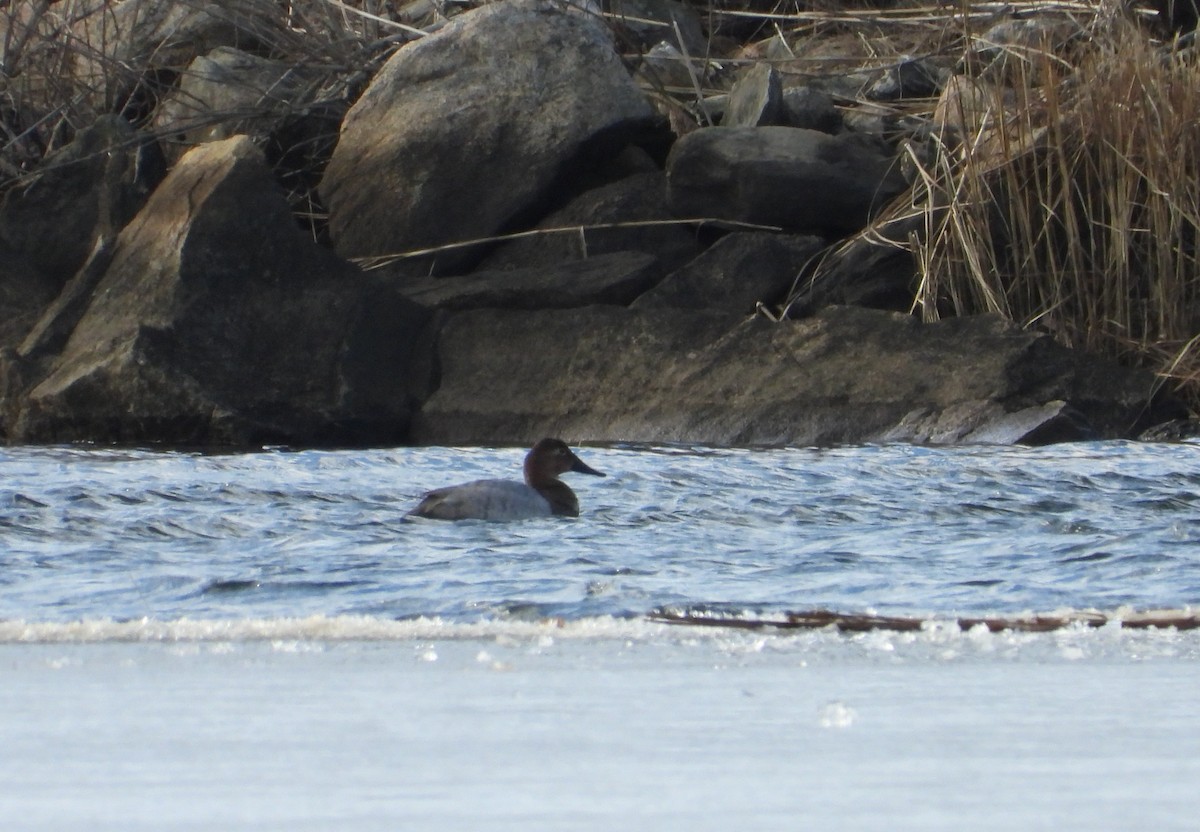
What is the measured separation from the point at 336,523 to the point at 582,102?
17.7 feet

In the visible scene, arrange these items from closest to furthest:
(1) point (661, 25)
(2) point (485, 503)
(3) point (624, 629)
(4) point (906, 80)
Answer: (3) point (624, 629)
(2) point (485, 503)
(4) point (906, 80)
(1) point (661, 25)

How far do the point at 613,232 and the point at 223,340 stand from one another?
229cm

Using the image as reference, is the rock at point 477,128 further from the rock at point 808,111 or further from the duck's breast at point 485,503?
the duck's breast at point 485,503

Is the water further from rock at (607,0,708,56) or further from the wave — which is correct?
rock at (607,0,708,56)

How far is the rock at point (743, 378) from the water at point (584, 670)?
8.76 feet

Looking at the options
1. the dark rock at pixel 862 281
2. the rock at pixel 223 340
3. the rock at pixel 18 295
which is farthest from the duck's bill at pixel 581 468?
the rock at pixel 18 295

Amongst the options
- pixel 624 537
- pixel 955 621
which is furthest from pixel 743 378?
pixel 955 621

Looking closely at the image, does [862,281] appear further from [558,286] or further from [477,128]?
[477,128]

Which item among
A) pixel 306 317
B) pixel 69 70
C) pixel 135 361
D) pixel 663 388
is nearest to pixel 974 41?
pixel 663 388

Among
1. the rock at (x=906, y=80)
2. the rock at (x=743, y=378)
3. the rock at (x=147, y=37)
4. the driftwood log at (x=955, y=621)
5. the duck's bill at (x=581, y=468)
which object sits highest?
the rock at (x=147, y=37)

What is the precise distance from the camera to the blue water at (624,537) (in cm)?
407

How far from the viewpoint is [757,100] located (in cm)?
→ 1065

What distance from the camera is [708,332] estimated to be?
9406mm

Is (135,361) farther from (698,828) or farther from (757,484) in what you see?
(698,828)
